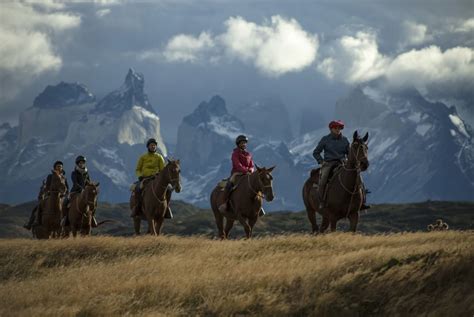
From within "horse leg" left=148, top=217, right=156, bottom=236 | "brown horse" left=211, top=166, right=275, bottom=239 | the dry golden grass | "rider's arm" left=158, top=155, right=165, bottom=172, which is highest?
"rider's arm" left=158, top=155, right=165, bottom=172

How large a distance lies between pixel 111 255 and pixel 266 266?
7.72 metres

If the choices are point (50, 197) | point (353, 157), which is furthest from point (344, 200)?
point (50, 197)

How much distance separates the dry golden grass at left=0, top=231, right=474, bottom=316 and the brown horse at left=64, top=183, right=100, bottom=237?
276 inches

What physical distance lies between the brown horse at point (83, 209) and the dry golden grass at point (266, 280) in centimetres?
700

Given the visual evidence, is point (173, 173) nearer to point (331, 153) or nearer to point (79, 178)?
point (79, 178)

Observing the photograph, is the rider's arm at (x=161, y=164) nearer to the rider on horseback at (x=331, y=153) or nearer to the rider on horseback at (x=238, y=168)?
the rider on horseback at (x=238, y=168)

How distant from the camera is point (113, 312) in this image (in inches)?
798

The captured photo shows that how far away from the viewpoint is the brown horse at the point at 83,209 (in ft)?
118

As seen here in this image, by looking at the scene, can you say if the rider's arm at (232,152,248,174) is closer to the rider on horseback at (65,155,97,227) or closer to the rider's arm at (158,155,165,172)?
the rider's arm at (158,155,165,172)

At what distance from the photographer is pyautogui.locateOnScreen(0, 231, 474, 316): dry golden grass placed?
18.6m

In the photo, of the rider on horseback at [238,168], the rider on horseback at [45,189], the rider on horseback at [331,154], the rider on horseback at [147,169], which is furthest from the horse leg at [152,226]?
the rider on horseback at [331,154]

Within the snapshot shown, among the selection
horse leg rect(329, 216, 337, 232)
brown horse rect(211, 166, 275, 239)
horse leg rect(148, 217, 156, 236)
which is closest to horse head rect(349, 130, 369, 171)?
horse leg rect(329, 216, 337, 232)

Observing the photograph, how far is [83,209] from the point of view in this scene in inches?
1435

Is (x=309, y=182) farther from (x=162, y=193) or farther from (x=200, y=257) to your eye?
(x=200, y=257)
